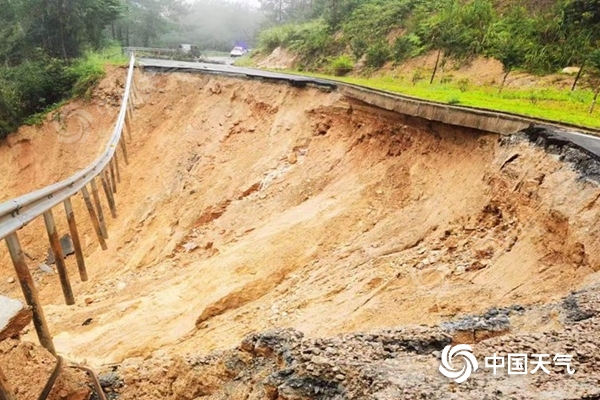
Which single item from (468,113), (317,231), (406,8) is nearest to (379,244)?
(317,231)

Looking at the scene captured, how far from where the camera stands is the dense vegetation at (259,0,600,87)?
13.7 meters

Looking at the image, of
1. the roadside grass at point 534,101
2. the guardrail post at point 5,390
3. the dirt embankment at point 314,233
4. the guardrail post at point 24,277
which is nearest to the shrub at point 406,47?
the roadside grass at point 534,101

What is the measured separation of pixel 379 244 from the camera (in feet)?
24.2

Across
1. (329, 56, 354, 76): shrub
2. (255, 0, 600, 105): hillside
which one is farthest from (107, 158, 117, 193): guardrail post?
(329, 56, 354, 76): shrub

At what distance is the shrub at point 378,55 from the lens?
18.9m

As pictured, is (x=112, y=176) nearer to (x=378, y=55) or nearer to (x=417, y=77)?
(x=417, y=77)

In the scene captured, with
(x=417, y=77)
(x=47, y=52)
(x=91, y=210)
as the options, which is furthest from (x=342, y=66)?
(x=91, y=210)

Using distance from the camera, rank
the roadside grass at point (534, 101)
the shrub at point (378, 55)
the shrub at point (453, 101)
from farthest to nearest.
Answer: the shrub at point (378, 55) → the shrub at point (453, 101) → the roadside grass at point (534, 101)

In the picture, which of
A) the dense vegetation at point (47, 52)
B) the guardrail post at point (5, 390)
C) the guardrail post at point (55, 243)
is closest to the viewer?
the guardrail post at point (5, 390)

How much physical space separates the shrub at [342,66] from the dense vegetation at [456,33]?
5cm

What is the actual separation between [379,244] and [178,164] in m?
9.54

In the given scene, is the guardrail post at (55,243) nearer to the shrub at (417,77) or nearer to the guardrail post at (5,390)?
the guardrail post at (5,390)

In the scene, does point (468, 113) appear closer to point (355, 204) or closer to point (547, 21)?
point (355, 204)

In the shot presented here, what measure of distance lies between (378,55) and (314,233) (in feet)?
41.1
